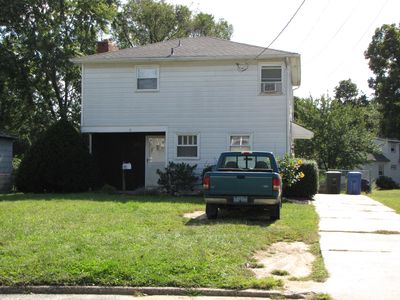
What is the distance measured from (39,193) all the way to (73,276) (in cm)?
1391

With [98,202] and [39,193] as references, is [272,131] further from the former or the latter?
[39,193]

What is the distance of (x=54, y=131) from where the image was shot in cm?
2109

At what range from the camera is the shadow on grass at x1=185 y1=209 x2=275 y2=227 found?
1259 centimetres

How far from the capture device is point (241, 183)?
13016mm

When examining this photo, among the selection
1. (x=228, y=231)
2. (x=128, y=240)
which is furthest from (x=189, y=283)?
(x=228, y=231)

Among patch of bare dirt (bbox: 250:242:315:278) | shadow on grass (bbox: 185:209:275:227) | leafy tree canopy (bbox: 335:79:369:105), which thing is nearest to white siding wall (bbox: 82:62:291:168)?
shadow on grass (bbox: 185:209:275:227)

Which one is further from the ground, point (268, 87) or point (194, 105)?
point (268, 87)

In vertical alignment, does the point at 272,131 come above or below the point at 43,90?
below

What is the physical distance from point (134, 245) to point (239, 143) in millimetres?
12855

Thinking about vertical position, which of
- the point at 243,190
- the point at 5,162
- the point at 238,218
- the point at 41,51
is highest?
the point at 41,51

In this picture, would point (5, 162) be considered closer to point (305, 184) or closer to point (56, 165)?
point (56, 165)

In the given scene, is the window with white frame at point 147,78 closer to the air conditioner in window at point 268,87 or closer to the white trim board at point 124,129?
the white trim board at point 124,129

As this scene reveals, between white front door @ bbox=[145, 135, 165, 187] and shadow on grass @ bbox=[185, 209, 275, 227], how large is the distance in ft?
27.0

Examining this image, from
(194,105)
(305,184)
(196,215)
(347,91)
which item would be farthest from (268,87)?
(347,91)
